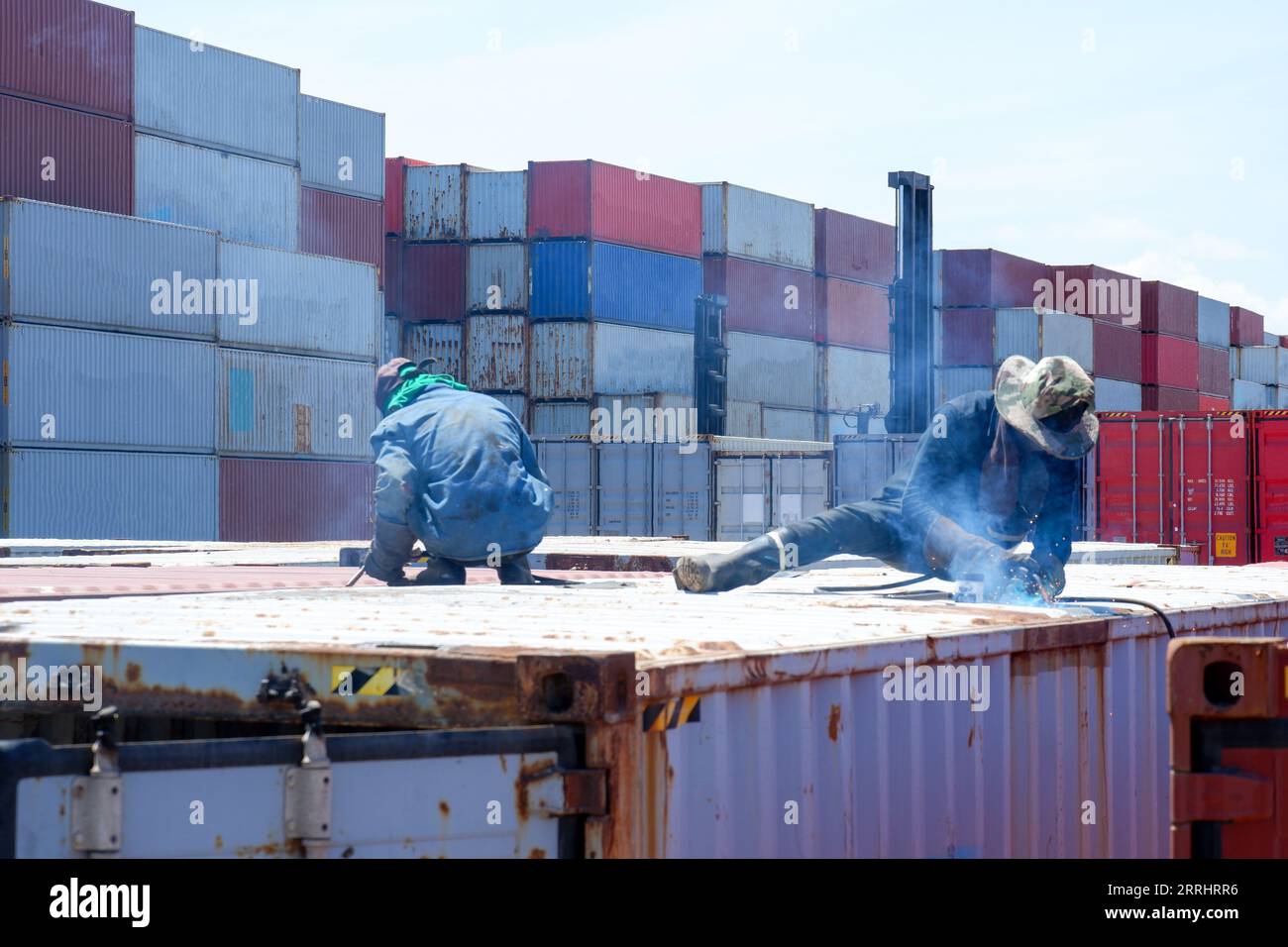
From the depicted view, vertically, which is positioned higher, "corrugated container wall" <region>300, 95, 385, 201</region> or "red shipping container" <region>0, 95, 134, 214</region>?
"corrugated container wall" <region>300, 95, 385, 201</region>

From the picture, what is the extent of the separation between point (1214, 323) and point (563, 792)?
6185 cm

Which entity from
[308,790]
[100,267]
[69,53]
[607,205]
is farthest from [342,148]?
[308,790]

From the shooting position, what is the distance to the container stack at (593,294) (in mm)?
41719

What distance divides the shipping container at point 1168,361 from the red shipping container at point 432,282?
2597cm

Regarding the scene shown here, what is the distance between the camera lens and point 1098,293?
53.7 metres

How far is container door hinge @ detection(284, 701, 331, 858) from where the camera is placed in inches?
129

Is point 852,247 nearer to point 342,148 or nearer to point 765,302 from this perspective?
point 765,302

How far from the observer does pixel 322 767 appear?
3.30 metres

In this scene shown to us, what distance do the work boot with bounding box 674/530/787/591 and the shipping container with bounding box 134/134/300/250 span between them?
30148mm

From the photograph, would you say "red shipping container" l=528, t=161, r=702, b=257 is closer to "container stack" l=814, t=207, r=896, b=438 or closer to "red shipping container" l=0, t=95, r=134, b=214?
"container stack" l=814, t=207, r=896, b=438

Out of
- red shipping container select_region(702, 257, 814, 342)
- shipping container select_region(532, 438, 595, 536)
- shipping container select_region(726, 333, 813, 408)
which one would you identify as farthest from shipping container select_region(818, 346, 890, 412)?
shipping container select_region(532, 438, 595, 536)

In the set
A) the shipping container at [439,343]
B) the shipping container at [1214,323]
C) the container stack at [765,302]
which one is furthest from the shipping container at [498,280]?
the shipping container at [1214,323]
